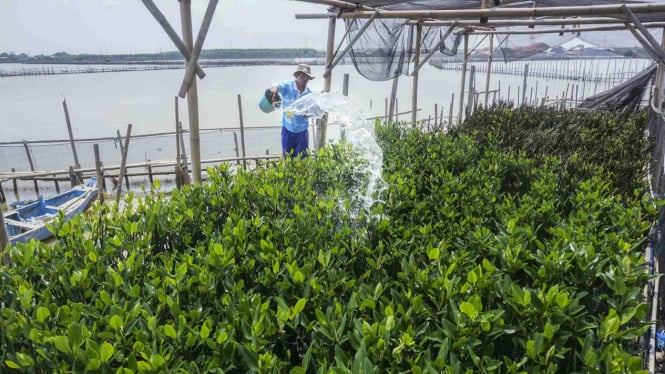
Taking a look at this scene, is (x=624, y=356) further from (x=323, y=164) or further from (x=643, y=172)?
(x=643, y=172)

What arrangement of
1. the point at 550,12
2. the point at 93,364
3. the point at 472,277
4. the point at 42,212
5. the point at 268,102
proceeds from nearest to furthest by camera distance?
the point at 93,364
the point at 472,277
the point at 550,12
the point at 268,102
the point at 42,212

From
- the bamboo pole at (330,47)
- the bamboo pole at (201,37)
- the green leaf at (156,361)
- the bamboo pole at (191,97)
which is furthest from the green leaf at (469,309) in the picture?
the bamboo pole at (330,47)

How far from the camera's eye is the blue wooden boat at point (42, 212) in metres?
10.1

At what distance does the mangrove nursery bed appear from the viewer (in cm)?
160

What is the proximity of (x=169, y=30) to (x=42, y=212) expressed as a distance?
10.7 metres

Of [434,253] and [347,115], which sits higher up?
[347,115]

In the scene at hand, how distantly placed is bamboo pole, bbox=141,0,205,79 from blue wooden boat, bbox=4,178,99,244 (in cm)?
781

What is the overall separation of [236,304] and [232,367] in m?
0.38

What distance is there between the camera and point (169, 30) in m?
3.41

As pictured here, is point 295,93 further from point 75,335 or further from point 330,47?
point 75,335

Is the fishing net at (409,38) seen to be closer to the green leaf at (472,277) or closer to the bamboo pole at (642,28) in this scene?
the bamboo pole at (642,28)

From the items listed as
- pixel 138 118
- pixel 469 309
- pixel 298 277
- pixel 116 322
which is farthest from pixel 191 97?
pixel 138 118

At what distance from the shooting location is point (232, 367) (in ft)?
5.21

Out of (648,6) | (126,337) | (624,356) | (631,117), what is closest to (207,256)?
(126,337)
